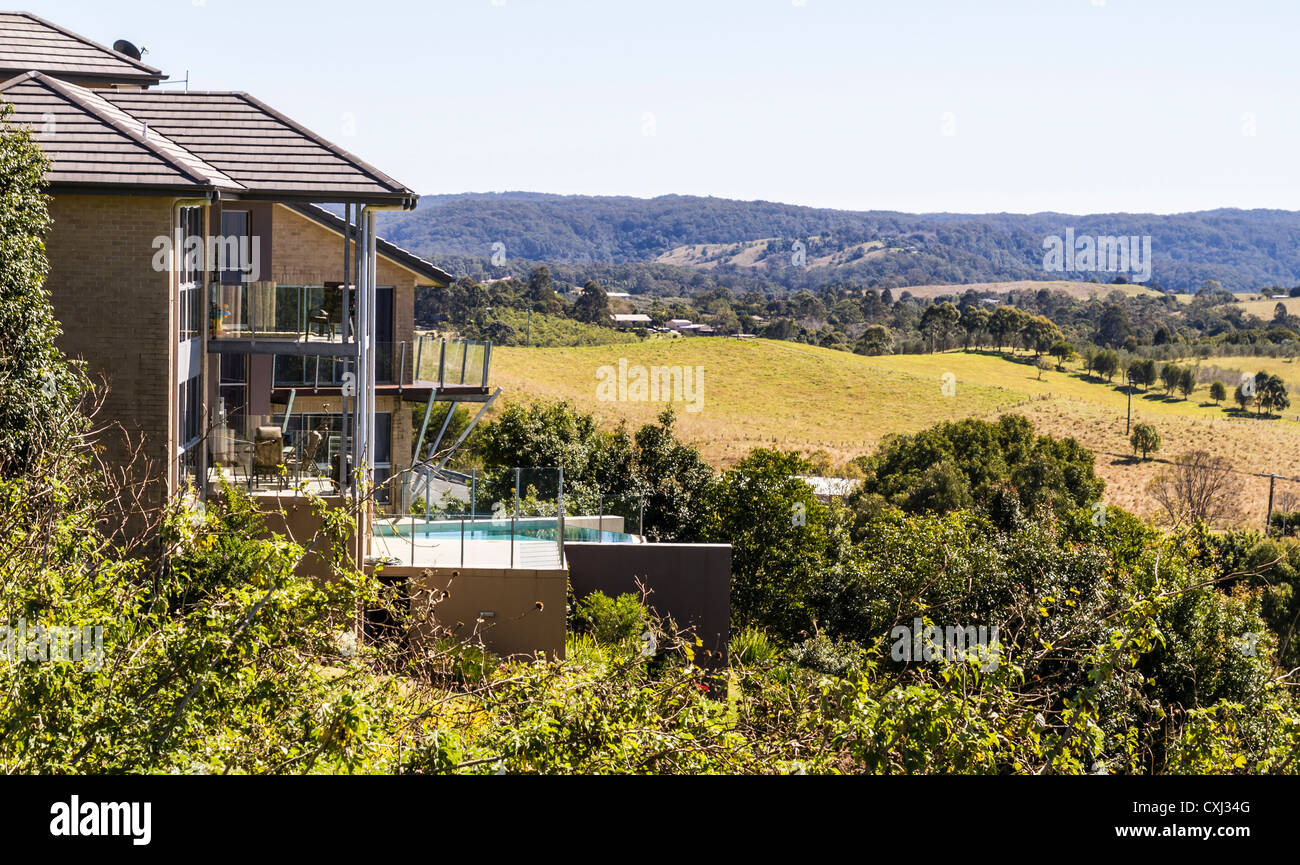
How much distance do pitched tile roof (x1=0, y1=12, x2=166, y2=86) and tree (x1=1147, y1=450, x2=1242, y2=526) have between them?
5091 cm

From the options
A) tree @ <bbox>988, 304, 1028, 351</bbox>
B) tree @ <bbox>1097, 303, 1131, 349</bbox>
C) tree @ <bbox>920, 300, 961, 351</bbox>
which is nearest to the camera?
tree @ <bbox>988, 304, 1028, 351</bbox>

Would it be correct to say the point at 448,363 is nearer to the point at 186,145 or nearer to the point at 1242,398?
the point at 186,145

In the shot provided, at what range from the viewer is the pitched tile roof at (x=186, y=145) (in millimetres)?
16453

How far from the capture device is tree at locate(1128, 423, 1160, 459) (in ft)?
273

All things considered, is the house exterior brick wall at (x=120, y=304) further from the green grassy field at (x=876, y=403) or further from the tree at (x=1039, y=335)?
the tree at (x=1039, y=335)

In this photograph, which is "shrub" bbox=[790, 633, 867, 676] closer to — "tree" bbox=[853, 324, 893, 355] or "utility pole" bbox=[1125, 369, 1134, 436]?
"utility pole" bbox=[1125, 369, 1134, 436]

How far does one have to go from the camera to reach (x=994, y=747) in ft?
25.1

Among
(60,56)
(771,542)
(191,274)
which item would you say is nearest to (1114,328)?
(771,542)

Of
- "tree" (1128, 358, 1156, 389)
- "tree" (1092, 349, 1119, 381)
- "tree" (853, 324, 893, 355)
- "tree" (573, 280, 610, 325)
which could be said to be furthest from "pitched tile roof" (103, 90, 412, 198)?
"tree" (573, 280, 610, 325)

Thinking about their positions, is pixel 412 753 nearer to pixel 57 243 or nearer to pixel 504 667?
pixel 504 667

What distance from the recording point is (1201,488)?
67250 mm

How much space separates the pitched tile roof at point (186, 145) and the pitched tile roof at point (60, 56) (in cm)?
250
